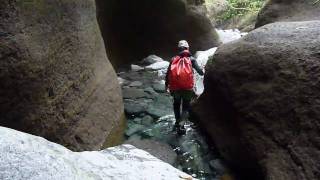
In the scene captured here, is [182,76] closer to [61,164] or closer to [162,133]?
[162,133]

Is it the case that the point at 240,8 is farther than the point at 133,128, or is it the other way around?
the point at 240,8

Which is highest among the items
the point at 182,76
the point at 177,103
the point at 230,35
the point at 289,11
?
the point at 289,11

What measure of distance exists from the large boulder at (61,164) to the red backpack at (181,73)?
3985 millimetres

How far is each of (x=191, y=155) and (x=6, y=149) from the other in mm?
4732

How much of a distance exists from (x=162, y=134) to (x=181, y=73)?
4.24ft

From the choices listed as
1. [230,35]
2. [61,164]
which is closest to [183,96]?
[61,164]

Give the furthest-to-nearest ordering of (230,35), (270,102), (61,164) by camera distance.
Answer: (230,35), (270,102), (61,164)

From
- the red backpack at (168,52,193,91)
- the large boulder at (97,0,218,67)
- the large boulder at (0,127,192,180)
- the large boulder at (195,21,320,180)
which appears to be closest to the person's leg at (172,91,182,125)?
the red backpack at (168,52,193,91)

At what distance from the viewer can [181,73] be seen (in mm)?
6727

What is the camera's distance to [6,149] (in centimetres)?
208

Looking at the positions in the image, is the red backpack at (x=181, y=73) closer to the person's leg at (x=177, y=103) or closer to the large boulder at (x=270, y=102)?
the person's leg at (x=177, y=103)

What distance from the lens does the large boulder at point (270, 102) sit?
455cm

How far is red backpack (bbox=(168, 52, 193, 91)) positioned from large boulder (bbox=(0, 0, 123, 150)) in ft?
4.07

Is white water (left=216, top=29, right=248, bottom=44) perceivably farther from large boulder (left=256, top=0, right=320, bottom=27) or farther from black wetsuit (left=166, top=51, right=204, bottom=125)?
black wetsuit (left=166, top=51, right=204, bottom=125)
